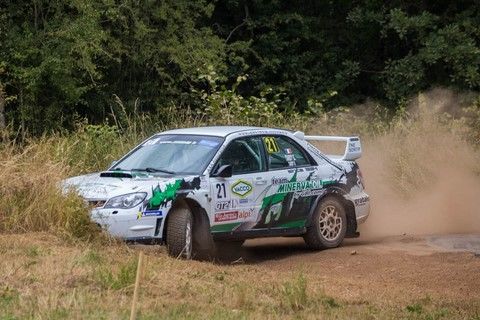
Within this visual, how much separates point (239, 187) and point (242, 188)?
0.05m

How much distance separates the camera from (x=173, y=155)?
14109 millimetres

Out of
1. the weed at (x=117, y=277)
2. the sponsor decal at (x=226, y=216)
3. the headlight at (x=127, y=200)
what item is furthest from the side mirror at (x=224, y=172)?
the weed at (x=117, y=277)

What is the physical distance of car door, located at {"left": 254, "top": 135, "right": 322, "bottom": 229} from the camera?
14172mm

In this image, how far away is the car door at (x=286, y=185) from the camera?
1417 centimetres

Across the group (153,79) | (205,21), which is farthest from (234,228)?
(205,21)

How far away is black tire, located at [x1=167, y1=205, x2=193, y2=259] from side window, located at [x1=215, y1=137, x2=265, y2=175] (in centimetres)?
103

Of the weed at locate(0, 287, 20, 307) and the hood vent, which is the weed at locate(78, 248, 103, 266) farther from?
the hood vent

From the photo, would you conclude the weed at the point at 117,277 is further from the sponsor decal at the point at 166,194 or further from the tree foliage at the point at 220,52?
the tree foliage at the point at 220,52

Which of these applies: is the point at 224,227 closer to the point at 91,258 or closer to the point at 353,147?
the point at 91,258

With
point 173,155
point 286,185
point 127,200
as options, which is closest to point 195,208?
point 127,200

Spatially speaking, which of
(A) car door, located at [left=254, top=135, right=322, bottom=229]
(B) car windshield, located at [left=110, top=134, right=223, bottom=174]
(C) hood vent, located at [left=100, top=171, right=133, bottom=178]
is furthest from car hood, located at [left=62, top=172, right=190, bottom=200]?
(A) car door, located at [left=254, top=135, right=322, bottom=229]

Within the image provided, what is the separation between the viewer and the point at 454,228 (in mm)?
17344

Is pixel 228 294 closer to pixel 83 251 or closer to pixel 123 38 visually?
pixel 83 251

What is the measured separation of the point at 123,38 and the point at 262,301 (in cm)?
1813
